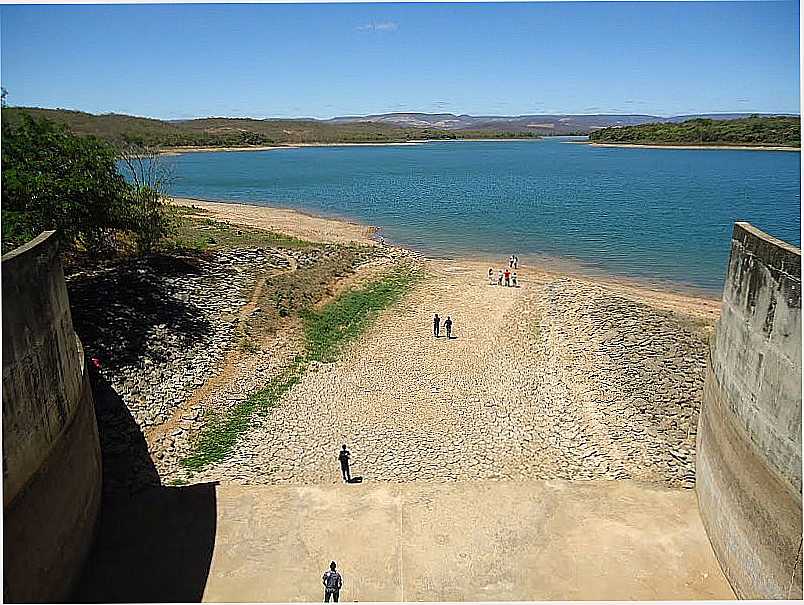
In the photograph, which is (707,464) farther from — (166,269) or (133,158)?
(133,158)

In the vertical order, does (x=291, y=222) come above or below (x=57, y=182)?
below

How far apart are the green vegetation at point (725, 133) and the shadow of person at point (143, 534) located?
106826 millimetres

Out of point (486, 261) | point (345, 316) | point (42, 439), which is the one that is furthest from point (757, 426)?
point (486, 261)

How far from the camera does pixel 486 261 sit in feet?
127

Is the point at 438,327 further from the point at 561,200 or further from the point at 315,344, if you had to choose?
the point at 561,200

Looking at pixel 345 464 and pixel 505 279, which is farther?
pixel 505 279

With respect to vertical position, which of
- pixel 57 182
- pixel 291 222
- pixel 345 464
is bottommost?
pixel 345 464

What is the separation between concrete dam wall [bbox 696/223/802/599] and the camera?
9.30 meters

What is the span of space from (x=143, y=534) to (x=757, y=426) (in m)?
11.6

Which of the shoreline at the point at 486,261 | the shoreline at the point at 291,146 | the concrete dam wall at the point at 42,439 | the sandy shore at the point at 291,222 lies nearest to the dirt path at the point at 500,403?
the concrete dam wall at the point at 42,439

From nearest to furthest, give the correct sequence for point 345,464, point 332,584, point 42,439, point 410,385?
point 42,439 → point 332,584 → point 345,464 → point 410,385

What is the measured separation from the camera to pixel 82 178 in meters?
22.3

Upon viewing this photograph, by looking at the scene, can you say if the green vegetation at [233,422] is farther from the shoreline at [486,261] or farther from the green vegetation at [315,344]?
the shoreline at [486,261]

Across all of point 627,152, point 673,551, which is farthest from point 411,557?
point 627,152
